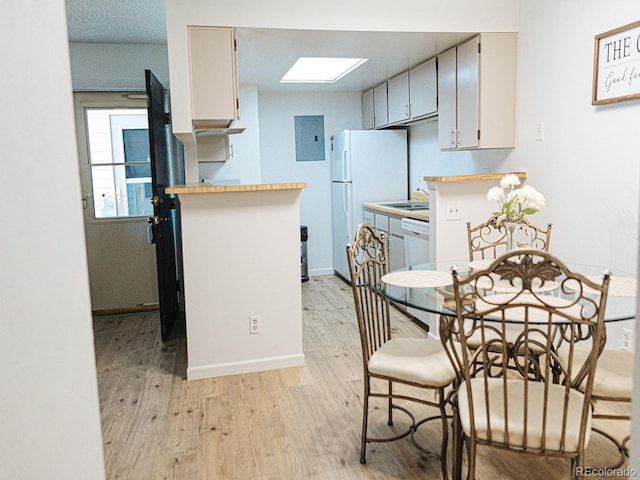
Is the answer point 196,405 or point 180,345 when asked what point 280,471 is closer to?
point 196,405

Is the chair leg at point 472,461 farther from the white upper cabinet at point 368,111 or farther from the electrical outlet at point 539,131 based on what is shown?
the white upper cabinet at point 368,111

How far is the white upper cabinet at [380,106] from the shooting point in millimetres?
5496

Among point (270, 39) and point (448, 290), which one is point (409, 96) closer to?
point (270, 39)

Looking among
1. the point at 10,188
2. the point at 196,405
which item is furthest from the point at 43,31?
the point at 196,405

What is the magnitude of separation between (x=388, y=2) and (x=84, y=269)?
3.01 m

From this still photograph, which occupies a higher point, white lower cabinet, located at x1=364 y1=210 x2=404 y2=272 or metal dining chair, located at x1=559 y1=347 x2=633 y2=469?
white lower cabinet, located at x1=364 y1=210 x2=404 y2=272

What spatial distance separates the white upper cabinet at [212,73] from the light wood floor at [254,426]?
1.70m

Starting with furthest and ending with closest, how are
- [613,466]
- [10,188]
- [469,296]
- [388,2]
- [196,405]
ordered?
1. [388,2]
2. [196,405]
3. [613,466]
4. [469,296]
5. [10,188]

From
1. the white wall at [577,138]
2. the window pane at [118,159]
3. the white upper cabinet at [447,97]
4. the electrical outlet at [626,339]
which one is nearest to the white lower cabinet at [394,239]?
the white upper cabinet at [447,97]

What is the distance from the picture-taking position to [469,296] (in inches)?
80.8

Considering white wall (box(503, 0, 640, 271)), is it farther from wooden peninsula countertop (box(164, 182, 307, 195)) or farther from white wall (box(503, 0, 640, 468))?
wooden peninsula countertop (box(164, 182, 307, 195))

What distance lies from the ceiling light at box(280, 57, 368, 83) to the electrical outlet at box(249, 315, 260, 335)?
235 cm

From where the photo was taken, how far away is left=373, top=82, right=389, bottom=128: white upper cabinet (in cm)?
550

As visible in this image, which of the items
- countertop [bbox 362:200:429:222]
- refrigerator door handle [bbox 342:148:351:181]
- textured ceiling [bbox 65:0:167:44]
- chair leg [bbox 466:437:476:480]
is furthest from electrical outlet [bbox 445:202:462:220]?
textured ceiling [bbox 65:0:167:44]
